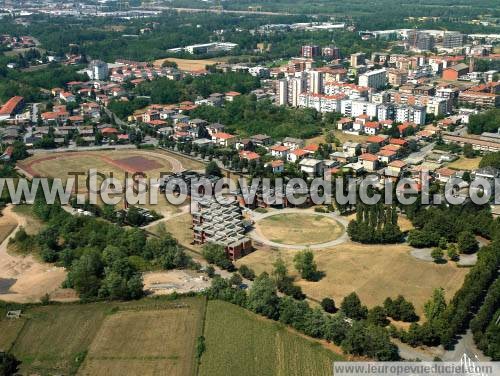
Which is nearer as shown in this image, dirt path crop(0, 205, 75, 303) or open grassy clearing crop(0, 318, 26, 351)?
open grassy clearing crop(0, 318, 26, 351)

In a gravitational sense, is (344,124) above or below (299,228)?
above

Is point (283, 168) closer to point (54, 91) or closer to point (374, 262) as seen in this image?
point (374, 262)

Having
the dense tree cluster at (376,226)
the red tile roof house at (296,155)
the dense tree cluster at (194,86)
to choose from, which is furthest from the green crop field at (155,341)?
the dense tree cluster at (194,86)

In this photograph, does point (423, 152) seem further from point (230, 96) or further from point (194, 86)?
point (194, 86)

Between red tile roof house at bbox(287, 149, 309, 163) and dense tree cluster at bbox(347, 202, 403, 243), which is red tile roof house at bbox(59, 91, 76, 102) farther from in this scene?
dense tree cluster at bbox(347, 202, 403, 243)

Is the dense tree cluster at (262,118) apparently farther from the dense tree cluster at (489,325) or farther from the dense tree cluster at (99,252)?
the dense tree cluster at (489,325)

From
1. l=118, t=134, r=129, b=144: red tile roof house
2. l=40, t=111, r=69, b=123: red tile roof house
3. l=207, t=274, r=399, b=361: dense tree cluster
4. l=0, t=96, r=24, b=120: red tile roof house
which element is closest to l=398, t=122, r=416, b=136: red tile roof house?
l=118, t=134, r=129, b=144: red tile roof house

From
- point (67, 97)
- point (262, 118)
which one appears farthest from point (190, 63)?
point (262, 118)
